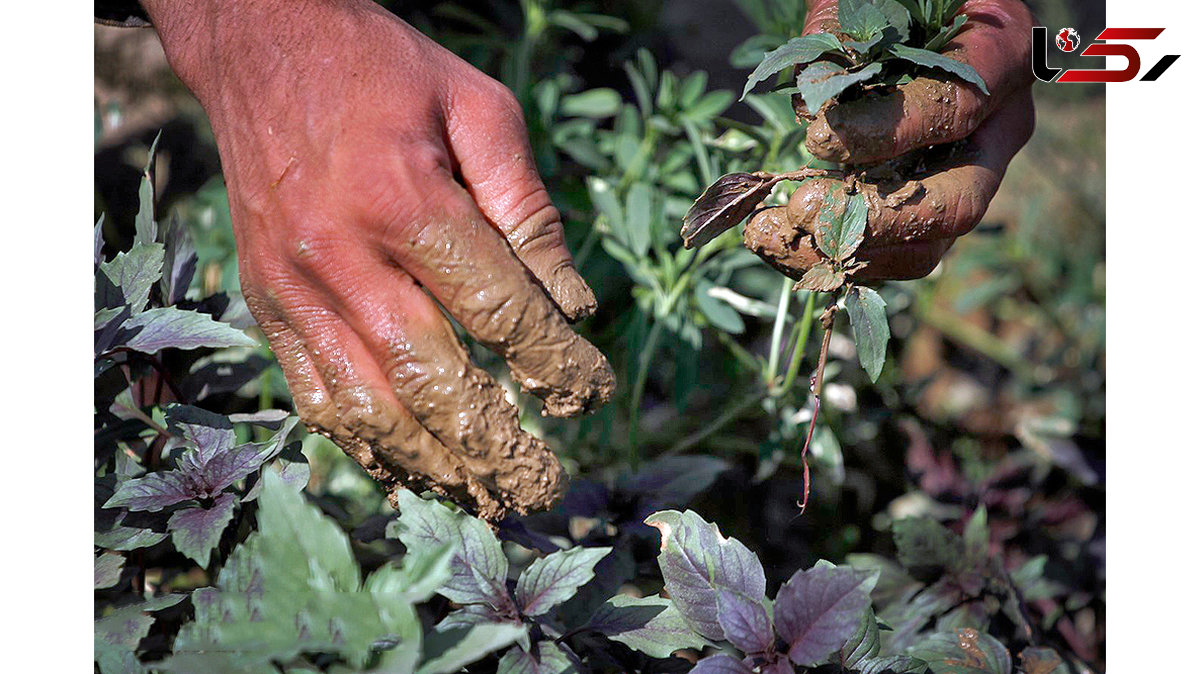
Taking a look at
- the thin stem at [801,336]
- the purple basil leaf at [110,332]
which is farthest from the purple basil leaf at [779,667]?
the purple basil leaf at [110,332]

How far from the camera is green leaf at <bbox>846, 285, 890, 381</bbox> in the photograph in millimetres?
851

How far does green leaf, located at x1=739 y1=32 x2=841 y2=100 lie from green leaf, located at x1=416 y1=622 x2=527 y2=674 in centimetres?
50

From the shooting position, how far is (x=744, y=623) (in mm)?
778

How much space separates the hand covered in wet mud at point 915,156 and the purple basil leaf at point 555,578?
0.34 m

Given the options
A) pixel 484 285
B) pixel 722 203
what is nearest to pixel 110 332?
pixel 484 285

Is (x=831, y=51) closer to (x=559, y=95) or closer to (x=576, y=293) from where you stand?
(x=576, y=293)

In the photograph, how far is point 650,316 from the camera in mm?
1486

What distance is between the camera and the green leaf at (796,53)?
82 centimetres

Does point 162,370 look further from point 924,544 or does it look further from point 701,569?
point 924,544

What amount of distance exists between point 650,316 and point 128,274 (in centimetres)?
79

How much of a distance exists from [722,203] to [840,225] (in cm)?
11

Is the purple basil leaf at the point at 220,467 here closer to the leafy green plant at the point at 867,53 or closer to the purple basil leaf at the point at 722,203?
the purple basil leaf at the point at 722,203
